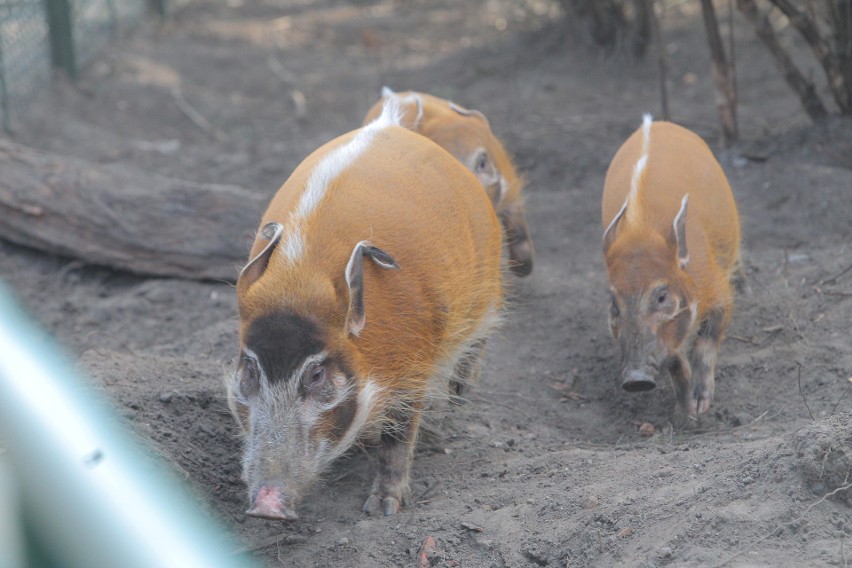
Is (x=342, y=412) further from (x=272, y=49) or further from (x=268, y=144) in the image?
(x=272, y=49)

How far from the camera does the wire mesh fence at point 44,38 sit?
968 cm

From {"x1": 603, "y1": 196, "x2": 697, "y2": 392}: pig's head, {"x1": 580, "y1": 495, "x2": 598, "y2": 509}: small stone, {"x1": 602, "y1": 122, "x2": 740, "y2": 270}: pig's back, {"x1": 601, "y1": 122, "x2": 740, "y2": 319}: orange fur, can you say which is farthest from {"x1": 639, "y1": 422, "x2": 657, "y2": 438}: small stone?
{"x1": 580, "y1": 495, "x2": 598, "y2": 509}: small stone

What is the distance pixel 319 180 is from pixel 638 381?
1908 millimetres

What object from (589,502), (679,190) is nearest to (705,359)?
(679,190)

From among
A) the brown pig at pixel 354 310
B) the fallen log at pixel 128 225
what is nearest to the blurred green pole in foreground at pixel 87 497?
the brown pig at pixel 354 310

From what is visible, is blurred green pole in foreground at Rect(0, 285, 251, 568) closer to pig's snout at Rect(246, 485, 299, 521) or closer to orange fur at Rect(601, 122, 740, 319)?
pig's snout at Rect(246, 485, 299, 521)

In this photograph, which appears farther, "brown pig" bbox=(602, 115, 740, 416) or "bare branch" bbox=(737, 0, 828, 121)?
"bare branch" bbox=(737, 0, 828, 121)

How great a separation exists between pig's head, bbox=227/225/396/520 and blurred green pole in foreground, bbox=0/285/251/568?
0.46 meters

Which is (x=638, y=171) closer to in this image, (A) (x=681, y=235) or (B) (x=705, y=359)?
(A) (x=681, y=235)

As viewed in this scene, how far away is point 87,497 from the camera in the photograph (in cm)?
368

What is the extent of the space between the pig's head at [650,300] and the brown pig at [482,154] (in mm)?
1194

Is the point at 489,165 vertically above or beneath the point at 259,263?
beneath

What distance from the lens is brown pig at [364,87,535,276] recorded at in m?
6.59

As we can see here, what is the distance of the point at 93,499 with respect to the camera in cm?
370
